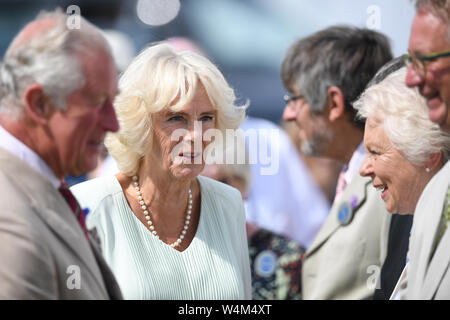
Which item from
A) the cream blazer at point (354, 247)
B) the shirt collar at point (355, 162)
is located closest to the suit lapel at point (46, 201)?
the cream blazer at point (354, 247)

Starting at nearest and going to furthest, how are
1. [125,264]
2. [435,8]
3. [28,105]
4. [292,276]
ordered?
1. [28,105]
2. [435,8]
3. [125,264]
4. [292,276]

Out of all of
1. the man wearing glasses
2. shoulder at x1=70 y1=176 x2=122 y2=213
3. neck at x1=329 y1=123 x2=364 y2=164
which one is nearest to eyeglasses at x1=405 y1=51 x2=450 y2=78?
the man wearing glasses

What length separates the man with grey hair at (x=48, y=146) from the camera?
1.84m

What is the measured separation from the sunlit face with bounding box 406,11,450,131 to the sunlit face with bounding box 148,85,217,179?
3.22 feet

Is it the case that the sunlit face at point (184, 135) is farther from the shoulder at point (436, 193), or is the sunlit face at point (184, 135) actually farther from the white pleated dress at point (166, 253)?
the shoulder at point (436, 193)

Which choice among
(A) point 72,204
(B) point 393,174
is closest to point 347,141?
(B) point 393,174

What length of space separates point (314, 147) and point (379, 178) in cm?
116

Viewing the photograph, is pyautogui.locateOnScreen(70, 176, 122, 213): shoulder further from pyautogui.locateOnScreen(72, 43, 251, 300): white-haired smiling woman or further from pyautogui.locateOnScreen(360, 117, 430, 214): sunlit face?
pyautogui.locateOnScreen(360, 117, 430, 214): sunlit face

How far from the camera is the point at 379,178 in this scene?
2977 millimetres

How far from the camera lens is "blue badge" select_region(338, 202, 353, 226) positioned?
365 centimetres

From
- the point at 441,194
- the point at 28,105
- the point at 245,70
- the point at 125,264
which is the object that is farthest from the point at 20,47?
the point at 245,70

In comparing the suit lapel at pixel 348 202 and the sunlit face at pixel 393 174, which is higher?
the sunlit face at pixel 393 174

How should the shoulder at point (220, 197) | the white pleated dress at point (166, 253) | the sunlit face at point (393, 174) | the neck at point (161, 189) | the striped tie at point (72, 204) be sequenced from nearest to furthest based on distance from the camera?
the striped tie at point (72, 204)
the white pleated dress at point (166, 253)
the sunlit face at point (393, 174)
the neck at point (161, 189)
the shoulder at point (220, 197)

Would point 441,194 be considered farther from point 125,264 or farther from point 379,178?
point 125,264
